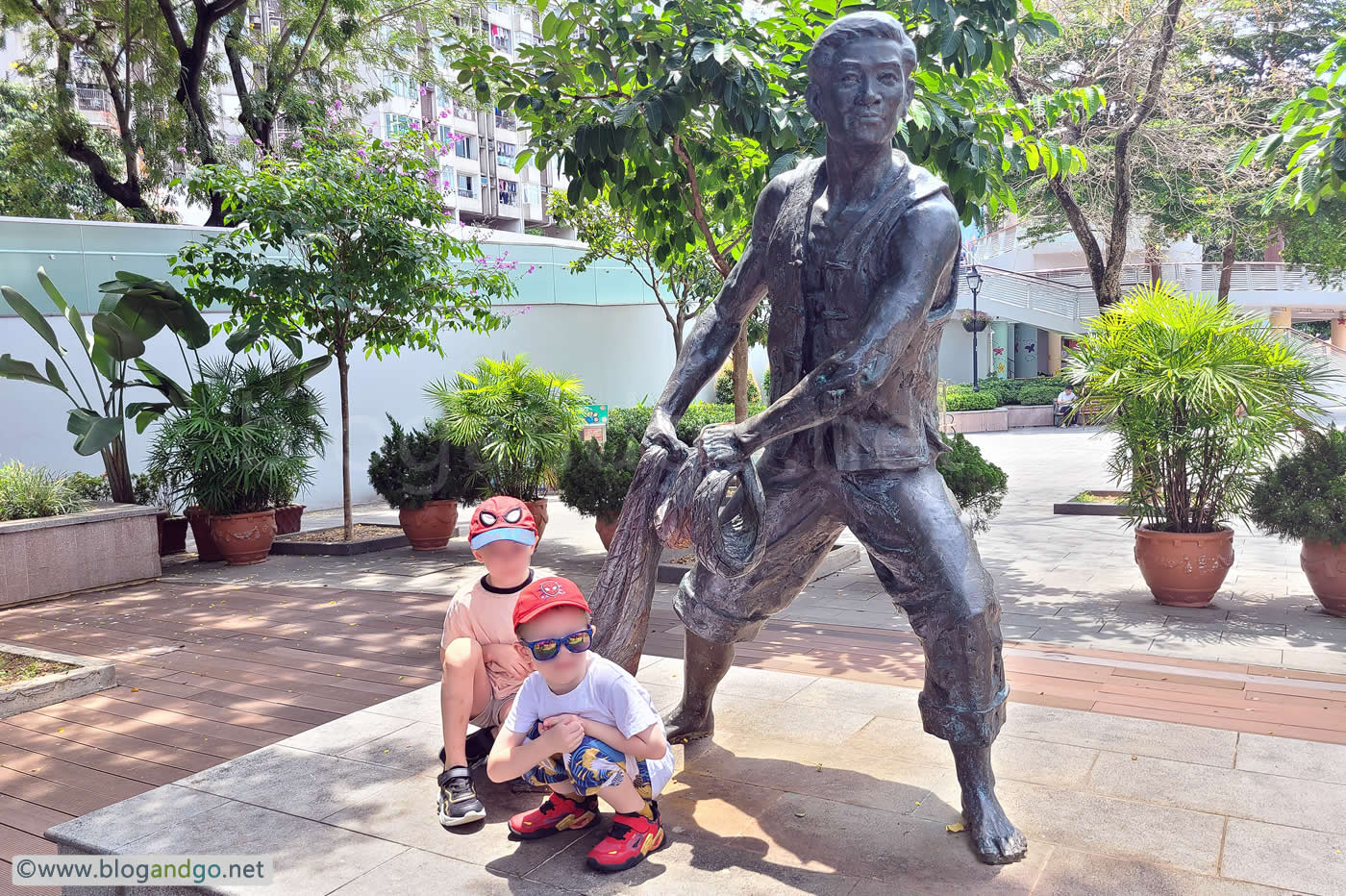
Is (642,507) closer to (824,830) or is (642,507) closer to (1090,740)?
(824,830)

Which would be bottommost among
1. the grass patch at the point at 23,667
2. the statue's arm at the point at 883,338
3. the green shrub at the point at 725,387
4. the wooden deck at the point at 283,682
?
the wooden deck at the point at 283,682

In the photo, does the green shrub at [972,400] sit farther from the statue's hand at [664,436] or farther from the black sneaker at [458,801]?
the black sneaker at [458,801]

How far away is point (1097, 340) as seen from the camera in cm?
745

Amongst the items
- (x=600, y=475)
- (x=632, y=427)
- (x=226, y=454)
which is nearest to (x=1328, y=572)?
Result: (x=600, y=475)

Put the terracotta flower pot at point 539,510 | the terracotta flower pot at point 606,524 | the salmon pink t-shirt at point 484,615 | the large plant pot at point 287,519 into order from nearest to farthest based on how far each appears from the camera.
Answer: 1. the salmon pink t-shirt at point 484,615
2. the terracotta flower pot at point 606,524
3. the terracotta flower pot at point 539,510
4. the large plant pot at point 287,519

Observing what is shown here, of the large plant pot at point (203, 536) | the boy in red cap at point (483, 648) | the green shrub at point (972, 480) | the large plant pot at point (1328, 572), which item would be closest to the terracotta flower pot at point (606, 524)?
the green shrub at point (972, 480)

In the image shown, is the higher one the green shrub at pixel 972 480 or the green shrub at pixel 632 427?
the green shrub at pixel 632 427

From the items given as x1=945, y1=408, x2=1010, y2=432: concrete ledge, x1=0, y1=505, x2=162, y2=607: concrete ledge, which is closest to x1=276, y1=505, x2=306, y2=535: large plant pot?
x1=0, y1=505, x2=162, y2=607: concrete ledge

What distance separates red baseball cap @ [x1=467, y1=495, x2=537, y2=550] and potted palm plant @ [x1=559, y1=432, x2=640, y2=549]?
517 centimetres

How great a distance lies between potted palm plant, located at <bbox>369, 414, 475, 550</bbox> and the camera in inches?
406

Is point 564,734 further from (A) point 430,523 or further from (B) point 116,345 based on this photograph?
(B) point 116,345

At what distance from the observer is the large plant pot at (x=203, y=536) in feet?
32.6

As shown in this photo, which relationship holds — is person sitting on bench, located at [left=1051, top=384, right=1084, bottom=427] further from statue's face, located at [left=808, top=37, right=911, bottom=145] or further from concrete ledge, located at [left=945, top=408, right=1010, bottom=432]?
statue's face, located at [left=808, top=37, right=911, bottom=145]

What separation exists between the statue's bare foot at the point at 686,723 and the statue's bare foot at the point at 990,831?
1060 mm
